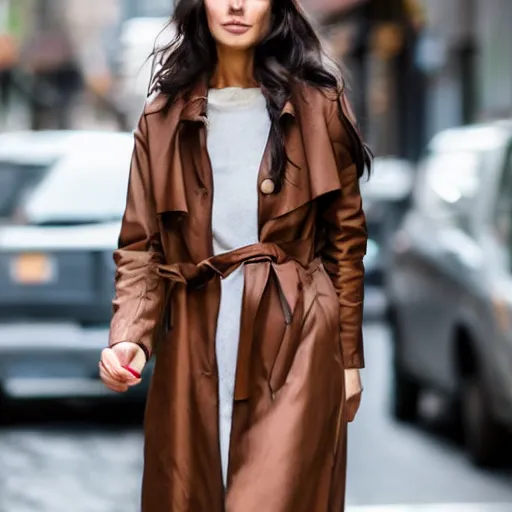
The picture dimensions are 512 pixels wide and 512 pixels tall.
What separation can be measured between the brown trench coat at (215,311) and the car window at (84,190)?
19.7ft

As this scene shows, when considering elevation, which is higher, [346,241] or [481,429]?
[346,241]

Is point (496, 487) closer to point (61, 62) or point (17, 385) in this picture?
point (17, 385)

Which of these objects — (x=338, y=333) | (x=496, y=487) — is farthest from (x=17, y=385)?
(x=338, y=333)

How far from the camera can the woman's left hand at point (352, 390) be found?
447cm

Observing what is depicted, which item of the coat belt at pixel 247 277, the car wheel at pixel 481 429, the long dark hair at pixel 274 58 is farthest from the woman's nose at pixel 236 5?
the car wheel at pixel 481 429

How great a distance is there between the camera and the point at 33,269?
10.3m

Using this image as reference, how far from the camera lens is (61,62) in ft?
225

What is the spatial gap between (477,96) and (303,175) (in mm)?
24697

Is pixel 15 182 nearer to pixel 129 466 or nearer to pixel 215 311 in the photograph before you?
pixel 129 466

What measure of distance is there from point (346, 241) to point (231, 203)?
1.02ft

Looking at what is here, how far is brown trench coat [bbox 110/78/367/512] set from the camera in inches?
167

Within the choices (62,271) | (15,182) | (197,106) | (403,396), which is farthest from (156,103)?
(403,396)

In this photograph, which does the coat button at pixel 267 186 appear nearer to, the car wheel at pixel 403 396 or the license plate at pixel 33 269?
the license plate at pixel 33 269

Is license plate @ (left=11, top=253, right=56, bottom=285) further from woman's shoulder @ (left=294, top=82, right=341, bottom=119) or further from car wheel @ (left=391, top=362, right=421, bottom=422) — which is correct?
woman's shoulder @ (left=294, top=82, right=341, bottom=119)
